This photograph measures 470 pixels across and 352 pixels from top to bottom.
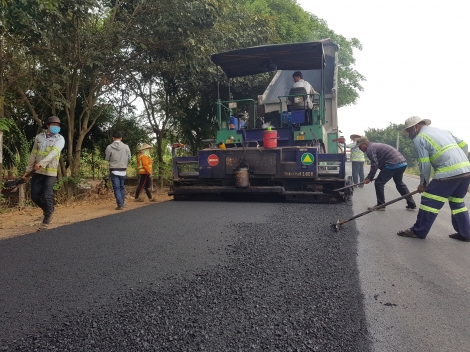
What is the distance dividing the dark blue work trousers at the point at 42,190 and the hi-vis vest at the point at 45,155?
0.38 feet

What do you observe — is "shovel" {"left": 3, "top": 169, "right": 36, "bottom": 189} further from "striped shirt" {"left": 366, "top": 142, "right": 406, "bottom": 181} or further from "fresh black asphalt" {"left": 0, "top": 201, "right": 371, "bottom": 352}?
"striped shirt" {"left": 366, "top": 142, "right": 406, "bottom": 181}

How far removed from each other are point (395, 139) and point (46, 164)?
47.1 m

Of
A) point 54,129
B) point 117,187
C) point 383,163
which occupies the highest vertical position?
point 54,129

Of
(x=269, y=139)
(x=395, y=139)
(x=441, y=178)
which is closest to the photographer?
(x=441, y=178)

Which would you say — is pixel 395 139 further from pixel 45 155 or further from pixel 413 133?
pixel 45 155

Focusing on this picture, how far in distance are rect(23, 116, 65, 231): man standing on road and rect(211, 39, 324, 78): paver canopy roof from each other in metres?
3.73

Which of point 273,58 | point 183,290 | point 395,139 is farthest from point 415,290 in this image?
point 395,139

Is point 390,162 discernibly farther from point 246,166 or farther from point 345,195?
point 246,166

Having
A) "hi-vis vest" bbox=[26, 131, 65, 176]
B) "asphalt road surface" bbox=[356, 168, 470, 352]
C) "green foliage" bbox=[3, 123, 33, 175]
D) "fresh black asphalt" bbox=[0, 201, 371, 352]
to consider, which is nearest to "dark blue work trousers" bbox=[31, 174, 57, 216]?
"hi-vis vest" bbox=[26, 131, 65, 176]

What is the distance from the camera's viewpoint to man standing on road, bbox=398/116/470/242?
165 inches

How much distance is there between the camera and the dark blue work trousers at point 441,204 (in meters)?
4.20

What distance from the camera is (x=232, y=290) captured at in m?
2.55

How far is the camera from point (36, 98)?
8.09m

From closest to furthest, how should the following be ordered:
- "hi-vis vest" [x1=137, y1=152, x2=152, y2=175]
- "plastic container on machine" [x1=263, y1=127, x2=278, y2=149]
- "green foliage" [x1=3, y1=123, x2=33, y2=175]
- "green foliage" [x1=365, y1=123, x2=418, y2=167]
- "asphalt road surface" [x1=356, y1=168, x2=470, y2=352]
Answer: "asphalt road surface" [x1=356, y1=168, x2=470, y2=352] < "plastic container on machine" [x1=263, y1=127, x2=278, y2=149] < "green foliage" [x1=3, y1=123, x2=33, y2=175] < "hi-vis vest" [x1=137, y1=152, x2=152, y2=175] < "green foliage" [x1=365, y1=123, x2=418, y2=167]
